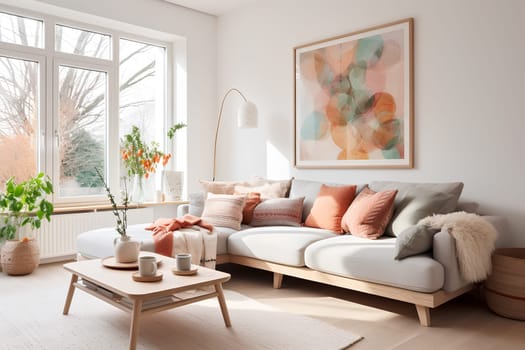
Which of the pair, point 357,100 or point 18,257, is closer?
point 18,257

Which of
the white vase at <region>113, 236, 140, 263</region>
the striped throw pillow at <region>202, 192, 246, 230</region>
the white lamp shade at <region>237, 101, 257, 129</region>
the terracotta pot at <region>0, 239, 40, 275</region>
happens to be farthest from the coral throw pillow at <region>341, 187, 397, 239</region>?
the terracotta pot at <region>0, 239, 40, 275</region>

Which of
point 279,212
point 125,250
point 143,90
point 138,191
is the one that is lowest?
point 125,250

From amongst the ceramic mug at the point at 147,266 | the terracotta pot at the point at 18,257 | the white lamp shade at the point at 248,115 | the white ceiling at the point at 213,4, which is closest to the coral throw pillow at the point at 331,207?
the white lamp shade at the point at 248,115

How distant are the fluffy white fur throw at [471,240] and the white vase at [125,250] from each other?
1.83m

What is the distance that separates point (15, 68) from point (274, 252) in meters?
3.18

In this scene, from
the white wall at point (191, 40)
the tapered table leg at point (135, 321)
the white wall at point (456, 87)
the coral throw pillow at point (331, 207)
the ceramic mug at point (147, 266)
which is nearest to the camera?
the tapered table leg at point (135, 321)

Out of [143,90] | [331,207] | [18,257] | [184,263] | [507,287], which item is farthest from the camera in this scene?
[143,90]

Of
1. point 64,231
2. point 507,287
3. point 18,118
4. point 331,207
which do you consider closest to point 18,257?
point 64,231

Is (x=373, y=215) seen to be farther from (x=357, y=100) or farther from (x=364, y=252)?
(x=357, y=100)

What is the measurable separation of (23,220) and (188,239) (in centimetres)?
175

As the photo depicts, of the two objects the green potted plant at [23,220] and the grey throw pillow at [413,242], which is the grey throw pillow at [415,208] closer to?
the grey throw pillow at [413,242]

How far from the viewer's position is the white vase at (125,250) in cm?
280

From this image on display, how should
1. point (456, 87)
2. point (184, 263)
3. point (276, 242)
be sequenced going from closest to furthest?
point (184, 263)
point (276, 242)
point (456, 87)

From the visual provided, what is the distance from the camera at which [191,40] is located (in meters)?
5.53
